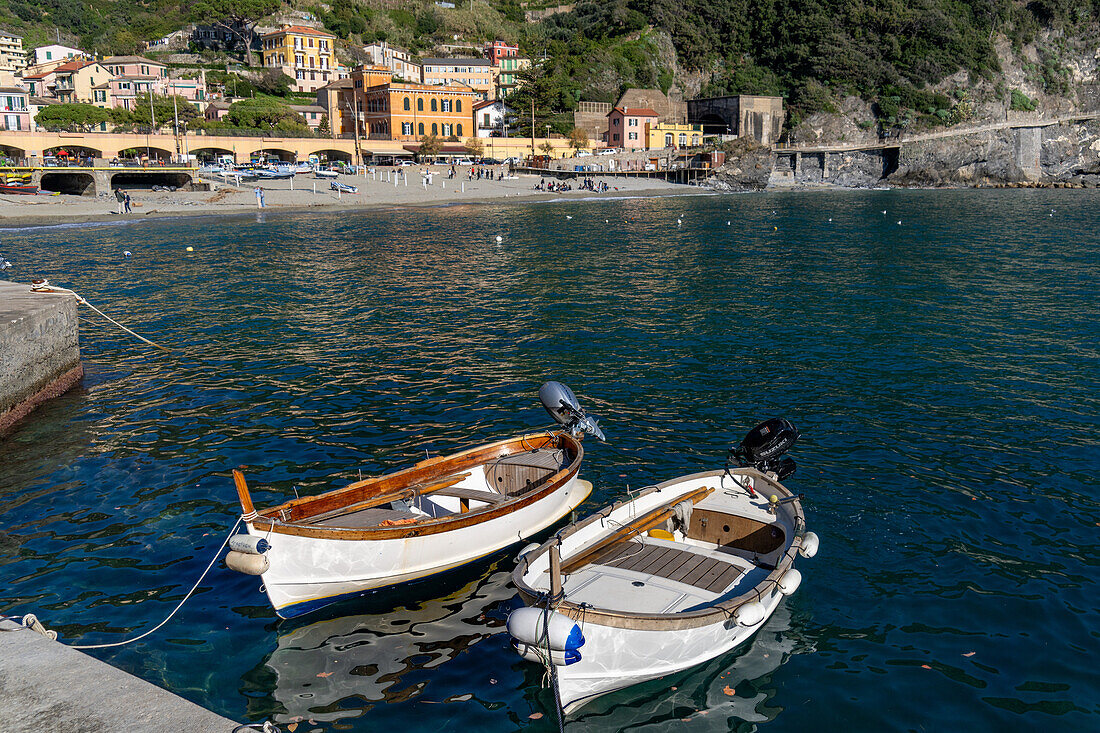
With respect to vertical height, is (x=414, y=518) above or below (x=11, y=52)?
below

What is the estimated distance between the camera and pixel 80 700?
6695 millimetres

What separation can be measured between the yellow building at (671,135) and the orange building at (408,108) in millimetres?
27653

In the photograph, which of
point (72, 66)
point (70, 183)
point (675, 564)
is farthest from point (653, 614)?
point (72, 66)

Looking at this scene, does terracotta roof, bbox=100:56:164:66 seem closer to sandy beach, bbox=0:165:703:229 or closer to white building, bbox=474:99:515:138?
sandy beach, bbox=0:165:703:229

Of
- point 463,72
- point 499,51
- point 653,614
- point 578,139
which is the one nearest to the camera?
point 653,614

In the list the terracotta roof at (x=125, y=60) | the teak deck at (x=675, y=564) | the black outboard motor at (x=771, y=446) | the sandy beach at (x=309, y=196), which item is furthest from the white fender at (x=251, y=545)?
the terracotta roof at (x=125, y=60)

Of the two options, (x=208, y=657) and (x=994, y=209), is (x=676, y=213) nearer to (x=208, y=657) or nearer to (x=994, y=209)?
(x=994, y=209)

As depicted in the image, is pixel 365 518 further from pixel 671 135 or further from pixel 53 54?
pixel 53 54

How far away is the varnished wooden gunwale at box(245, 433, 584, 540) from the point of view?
9.55 m

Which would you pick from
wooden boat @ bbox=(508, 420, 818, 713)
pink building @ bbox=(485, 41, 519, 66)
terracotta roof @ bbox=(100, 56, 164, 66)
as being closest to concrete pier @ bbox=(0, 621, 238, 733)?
wooden boat @ bbox=(508, 420, 818, 713)

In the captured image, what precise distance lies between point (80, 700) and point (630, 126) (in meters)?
118

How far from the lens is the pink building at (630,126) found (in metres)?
117

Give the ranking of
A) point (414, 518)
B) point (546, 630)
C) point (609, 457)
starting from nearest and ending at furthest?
point (546, 630) < point (414, 518) < point (609, 457)

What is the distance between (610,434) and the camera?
16266 millimetres
